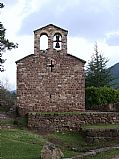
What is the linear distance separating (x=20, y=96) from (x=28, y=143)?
34.4 feet

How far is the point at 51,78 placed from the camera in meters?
30.0

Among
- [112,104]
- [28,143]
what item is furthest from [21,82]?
[28,143]

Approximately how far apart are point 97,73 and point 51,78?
1552 cm

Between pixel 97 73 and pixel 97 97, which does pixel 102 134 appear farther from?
pixel 97 73

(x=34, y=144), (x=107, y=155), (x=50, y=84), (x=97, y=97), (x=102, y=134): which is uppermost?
(x=50, y=84)

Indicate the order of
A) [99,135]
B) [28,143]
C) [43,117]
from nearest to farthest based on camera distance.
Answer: [28,143] < [99,135] < [43,117]

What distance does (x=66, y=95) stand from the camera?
97.6ft

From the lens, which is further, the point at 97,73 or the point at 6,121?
the point at 97,73

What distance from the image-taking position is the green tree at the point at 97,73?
146 ft

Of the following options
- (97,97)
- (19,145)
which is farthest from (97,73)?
(19,145)

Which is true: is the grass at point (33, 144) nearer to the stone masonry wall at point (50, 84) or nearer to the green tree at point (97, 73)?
the stone masonry wall at point (50, 84)

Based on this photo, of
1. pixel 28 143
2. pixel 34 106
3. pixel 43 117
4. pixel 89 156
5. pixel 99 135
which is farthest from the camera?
pixel 34 106

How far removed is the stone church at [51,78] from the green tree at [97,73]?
546 inches

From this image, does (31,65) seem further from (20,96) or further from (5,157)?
(5,157)
